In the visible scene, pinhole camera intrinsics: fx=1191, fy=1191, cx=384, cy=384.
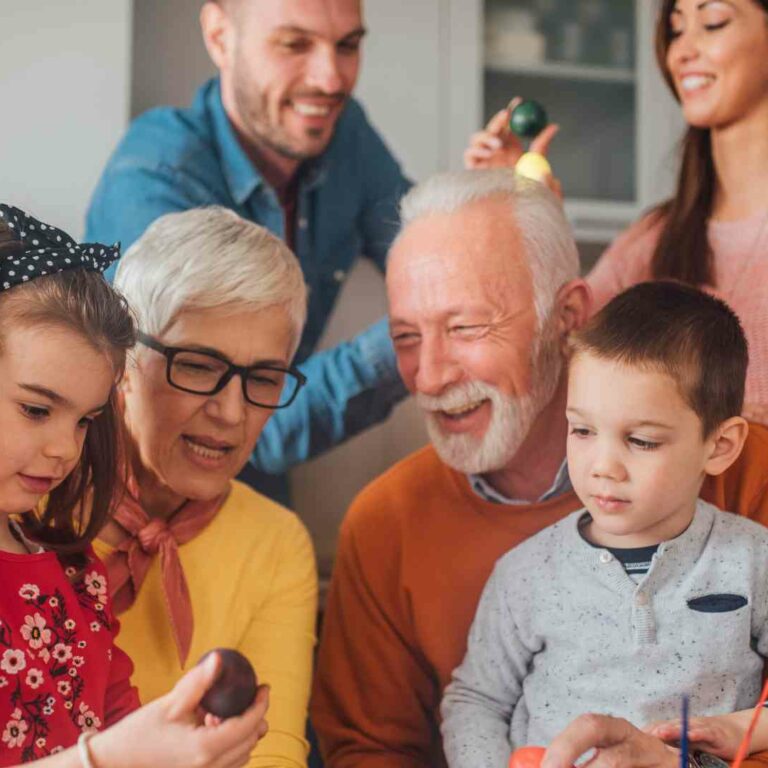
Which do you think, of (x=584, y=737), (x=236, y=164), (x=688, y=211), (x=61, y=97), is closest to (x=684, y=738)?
(x=584, y=737)

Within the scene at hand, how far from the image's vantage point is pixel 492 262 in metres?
1.25

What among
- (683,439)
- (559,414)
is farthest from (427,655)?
(683,439)

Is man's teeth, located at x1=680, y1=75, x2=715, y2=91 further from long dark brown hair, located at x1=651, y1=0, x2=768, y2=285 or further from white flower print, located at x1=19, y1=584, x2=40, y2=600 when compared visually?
white flower print, located at x1=19, y1=584, x2=40, y2=600

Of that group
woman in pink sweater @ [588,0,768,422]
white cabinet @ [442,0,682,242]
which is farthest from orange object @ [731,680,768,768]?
white cabinet @ [442,0,682,242]

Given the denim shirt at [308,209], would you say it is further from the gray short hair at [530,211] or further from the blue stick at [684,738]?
the blue stick at [684,738]

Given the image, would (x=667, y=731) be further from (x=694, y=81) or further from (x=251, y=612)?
(x=694, y=81)

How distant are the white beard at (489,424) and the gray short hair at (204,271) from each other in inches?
7.3

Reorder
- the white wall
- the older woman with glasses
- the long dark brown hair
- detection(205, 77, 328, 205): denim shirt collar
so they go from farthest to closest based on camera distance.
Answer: the white wall < detection(205, 77, 328, 205): denim shirt collar < the long dark brown hair < the older woman with glasses

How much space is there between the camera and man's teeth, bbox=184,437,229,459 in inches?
45.1

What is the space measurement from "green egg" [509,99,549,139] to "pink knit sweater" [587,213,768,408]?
26 cm

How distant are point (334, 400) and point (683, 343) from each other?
567mm

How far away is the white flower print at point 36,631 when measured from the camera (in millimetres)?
907

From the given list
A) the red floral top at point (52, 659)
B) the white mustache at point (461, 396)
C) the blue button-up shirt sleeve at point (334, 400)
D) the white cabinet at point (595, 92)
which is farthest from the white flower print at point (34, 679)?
the white cabinet at point (595, 92)

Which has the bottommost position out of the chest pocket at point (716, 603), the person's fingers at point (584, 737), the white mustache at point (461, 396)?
the person's fingers at point (584, 737)
